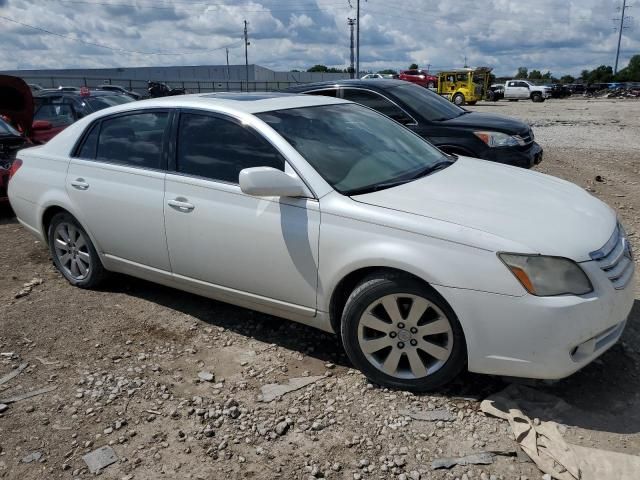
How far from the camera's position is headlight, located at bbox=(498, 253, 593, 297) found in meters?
2.77

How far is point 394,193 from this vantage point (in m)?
3.36

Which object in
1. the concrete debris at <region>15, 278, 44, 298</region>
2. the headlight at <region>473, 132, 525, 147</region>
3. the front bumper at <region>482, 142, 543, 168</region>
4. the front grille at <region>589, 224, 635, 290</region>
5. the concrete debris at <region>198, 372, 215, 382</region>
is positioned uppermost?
the headlight at <region>473, 132, 525, 147</region>

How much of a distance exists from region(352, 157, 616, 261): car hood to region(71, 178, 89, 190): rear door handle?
2.33 meters

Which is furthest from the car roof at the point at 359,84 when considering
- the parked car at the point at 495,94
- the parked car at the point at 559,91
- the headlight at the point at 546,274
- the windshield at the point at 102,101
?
the parked car at the point at 559,91

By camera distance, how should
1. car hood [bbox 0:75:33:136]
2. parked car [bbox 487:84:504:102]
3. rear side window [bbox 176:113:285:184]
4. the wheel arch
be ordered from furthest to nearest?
1. parked car [bbox 487:84:504:102]
2. car hood [bbox 0:75:33:136]
3. rear side window [bbox 176:113:285:184]
4. the wheel arch

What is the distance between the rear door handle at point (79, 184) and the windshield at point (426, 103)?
14.3 ft

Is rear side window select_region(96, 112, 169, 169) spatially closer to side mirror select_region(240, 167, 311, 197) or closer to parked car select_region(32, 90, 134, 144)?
side mirror select_region(240, 167, 311, 197)

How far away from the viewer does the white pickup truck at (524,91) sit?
41.1 metres

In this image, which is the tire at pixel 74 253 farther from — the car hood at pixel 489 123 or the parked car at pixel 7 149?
the car hood at pixel 489 123

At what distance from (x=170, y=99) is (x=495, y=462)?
326 centimetres

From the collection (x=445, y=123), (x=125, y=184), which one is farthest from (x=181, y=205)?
(x=445, y=123)

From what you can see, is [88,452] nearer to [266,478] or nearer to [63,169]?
[266,478]

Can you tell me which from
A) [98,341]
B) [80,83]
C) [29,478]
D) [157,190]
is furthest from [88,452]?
[80,83]

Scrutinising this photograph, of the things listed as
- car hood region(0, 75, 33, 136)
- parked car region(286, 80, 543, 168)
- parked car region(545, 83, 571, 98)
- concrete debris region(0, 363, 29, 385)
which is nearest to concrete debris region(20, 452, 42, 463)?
concrete debris region(0, 363, 29, 385)
